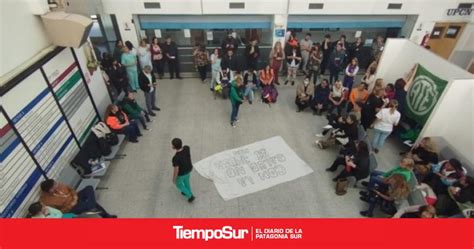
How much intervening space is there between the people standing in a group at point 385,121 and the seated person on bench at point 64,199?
203 inches

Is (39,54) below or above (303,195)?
above

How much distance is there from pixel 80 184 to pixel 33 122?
1231 mm

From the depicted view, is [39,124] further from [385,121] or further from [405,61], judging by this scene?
[405,61]

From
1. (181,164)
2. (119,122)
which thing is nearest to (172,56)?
(119,122)

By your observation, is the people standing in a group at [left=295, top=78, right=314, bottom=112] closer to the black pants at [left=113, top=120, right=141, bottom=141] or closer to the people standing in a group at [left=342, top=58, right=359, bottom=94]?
the people standing in a group at [left=342, top=58, right=359, bottom=94]

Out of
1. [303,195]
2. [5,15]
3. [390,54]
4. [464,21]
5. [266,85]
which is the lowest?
[303,195]

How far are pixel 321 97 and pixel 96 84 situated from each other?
511 cm

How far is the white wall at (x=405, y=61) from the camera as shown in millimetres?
5169

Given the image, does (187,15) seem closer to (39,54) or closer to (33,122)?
(39,54)

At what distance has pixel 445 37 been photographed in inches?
329

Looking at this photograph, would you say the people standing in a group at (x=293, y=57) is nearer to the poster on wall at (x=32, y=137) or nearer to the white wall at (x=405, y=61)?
the white wall at (x=405, y=61)

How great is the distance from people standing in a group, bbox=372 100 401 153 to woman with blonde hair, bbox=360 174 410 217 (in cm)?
139

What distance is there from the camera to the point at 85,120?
5.18 m

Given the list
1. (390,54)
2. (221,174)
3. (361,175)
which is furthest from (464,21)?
(221,174)
